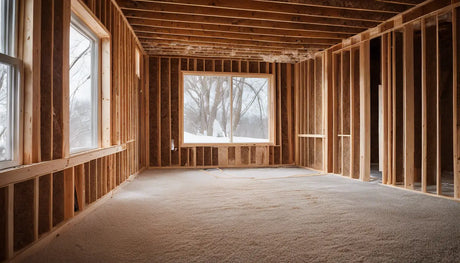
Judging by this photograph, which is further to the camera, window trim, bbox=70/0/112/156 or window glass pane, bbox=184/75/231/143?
window glass pane, bbox=184/75/231/143

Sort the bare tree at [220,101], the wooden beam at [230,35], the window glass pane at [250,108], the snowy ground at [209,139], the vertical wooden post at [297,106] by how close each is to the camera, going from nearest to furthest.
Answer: the wooden beam at [230,35], the snowy ground at [209,139], the vertical wooden post at [297,106], the bare tree at [220,101], the window glass pane at [250,108]

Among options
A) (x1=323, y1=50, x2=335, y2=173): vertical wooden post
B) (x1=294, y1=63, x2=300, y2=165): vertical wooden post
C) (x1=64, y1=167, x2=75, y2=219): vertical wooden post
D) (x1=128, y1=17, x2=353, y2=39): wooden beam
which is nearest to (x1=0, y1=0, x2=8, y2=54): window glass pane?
(x1=64, y1=167, x2=75, y2=219): vertical wooden post

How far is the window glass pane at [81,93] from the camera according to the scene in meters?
3.19

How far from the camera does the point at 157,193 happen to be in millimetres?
4148

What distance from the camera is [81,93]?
11.2 ft

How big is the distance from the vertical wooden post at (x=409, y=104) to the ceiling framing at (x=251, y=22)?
58 centimetres

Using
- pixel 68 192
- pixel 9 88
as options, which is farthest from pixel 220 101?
pixel 9 88

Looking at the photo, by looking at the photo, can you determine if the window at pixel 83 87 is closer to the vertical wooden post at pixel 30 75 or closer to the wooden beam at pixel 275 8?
the vertical wooden post at pixel 30 75

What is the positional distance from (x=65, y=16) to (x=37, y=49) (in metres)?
0.64

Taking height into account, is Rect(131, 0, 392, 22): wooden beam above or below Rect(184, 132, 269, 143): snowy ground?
above

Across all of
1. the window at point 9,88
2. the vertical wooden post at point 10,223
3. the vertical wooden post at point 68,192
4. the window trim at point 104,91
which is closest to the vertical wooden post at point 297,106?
the window trim at point 104,91

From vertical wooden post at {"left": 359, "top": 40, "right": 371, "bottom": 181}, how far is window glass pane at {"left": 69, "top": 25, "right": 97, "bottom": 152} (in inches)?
192

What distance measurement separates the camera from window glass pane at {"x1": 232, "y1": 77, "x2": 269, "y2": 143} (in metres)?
8.07

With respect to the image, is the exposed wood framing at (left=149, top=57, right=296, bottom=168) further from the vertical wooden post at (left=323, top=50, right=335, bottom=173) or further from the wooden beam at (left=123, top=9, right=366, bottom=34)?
the wooden beam at (left=123, top=9, right=366, bottom=34)
